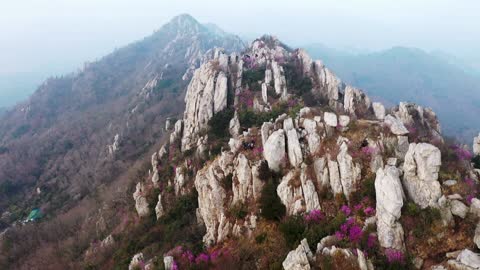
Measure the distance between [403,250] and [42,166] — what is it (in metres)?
105

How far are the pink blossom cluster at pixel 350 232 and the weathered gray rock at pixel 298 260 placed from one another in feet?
7.26

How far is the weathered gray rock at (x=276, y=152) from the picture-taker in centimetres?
2652

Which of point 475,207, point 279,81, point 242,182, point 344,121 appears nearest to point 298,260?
point 475,207

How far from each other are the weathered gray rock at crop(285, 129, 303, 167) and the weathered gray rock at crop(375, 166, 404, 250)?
6315 mm

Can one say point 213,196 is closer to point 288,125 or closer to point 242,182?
point 242,182

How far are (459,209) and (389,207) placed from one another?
3.34m

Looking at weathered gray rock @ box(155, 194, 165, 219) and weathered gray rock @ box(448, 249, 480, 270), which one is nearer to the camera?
weathered gray rock @ box(448, 249, 480, 270)

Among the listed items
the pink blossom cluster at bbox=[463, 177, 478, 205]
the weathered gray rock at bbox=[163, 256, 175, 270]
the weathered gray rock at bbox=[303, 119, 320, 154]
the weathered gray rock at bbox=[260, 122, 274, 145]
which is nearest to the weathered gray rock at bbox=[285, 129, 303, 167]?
the weathered gray rock at bbox=[303, 119, 320, 154]

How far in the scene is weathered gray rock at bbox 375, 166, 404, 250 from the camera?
18531 millimetres

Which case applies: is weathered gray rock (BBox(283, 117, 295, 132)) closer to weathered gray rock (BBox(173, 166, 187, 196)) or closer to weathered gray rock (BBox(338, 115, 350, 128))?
weathered gray rock (BBox(338, 115, 350, 128))

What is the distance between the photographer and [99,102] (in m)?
170

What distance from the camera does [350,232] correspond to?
19844 mm

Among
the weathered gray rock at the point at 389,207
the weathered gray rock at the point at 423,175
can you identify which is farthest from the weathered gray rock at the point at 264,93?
the weathered gray rock at the point at 389,207

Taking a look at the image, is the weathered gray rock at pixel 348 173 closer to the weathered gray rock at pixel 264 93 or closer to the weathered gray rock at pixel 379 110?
the weathered gray rock at pixel 379 110
